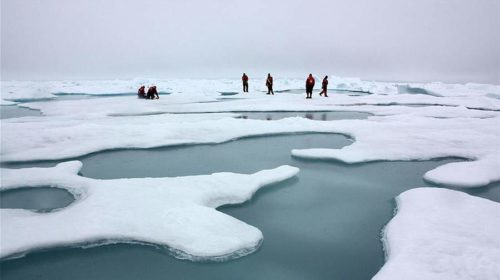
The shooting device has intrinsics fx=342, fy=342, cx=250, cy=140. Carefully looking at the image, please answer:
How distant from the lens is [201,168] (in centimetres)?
648

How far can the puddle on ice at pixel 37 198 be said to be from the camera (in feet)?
15.1

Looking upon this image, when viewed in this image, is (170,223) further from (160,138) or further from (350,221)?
(160,138)

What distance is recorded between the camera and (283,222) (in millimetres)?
4250

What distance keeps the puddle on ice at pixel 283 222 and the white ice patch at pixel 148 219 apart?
0.12 meters

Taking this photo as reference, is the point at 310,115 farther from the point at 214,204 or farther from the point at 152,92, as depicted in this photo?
the point at 152,92

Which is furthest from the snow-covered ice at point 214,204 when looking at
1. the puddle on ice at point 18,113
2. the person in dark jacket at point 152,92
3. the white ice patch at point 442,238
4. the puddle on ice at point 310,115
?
the person in dark jacket at point 152,92

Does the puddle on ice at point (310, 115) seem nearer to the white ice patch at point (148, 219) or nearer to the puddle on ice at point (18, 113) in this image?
the white ice patch at point (148, 219)

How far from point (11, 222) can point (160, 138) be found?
4968 mm

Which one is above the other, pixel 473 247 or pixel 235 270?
pixel 473 247

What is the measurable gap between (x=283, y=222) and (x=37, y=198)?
354 centimetres

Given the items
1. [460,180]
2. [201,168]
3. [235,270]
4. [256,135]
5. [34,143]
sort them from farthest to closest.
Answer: [256,135] < [34,143] < [201,168] < [460,180] < [235,270]

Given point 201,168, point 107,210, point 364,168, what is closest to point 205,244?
point 107,210

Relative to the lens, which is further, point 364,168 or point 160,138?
point 160,138

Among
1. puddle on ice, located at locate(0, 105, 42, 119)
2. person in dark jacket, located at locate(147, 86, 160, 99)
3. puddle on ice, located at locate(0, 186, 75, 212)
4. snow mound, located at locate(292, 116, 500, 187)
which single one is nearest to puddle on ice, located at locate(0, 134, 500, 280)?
snow mound, located at locate(292, 116, 500, 187)
